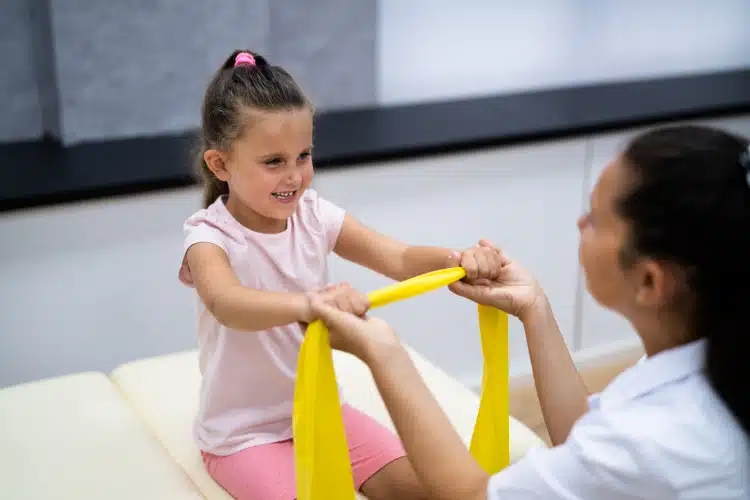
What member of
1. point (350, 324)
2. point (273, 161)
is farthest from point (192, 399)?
point (350, 324)

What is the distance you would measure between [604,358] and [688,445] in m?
2.01

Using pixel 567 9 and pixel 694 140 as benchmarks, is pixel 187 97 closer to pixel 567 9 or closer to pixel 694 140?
pixel 567 9

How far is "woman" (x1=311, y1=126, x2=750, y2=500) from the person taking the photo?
95 centimetres

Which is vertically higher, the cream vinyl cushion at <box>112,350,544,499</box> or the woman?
the woman

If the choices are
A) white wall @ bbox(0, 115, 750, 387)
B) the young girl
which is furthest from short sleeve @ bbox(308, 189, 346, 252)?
white wall @ bbox(0, 115, 750, 387)

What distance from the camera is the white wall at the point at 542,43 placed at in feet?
9.20

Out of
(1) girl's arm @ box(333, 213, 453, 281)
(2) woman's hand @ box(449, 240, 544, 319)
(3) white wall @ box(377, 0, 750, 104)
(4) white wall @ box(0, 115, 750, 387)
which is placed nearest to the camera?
(2) woman's hand @ box(449, 240, 544, 319)

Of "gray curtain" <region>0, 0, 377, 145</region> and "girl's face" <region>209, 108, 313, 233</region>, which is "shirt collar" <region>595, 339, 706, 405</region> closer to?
"girl's face" <region>209, 108, 313, 233</region>

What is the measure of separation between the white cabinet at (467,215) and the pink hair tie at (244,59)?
2.83 feet

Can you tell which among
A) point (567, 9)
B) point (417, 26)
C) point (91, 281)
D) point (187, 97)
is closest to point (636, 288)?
point (91, 281)

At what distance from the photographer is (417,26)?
2.79m

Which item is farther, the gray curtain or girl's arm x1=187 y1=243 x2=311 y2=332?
the gray curtain

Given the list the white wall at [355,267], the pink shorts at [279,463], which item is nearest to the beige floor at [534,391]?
the white wall at [355,267]

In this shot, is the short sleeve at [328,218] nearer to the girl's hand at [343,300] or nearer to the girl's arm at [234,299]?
the girl's arm at [234,299]
